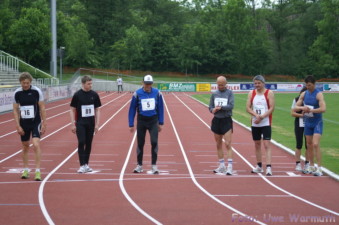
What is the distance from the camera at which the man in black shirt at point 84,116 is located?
10.4 m

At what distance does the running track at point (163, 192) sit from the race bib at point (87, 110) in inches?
44.9

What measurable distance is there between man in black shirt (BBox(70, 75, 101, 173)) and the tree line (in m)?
60.8

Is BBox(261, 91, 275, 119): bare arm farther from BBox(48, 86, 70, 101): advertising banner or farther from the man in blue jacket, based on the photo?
BBox(48, 86, 70, 101): advertising banner

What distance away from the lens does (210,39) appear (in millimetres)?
83562

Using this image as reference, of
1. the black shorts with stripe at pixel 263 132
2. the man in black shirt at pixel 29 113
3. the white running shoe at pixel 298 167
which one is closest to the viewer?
the man in black shirt at pixel 29 113

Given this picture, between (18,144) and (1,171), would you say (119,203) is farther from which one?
(18,144)

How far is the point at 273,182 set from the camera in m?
9.54

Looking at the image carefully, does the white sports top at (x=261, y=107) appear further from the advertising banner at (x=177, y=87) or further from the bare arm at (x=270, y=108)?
the advertising banner at (x=177, y=87)

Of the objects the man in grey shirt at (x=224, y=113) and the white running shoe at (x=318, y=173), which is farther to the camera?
the man in grey shirt at (x=224, y=113)

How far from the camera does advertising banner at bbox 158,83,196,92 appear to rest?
196 ft

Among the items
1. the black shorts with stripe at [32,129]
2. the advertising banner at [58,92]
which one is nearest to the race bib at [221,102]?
the black shorts with stripe at [32,129]

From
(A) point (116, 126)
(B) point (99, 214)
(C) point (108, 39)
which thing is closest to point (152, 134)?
(B) point (99, 214)

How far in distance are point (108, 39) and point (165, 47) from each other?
34.3 feet

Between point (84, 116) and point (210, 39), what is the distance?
7447 centimetres
